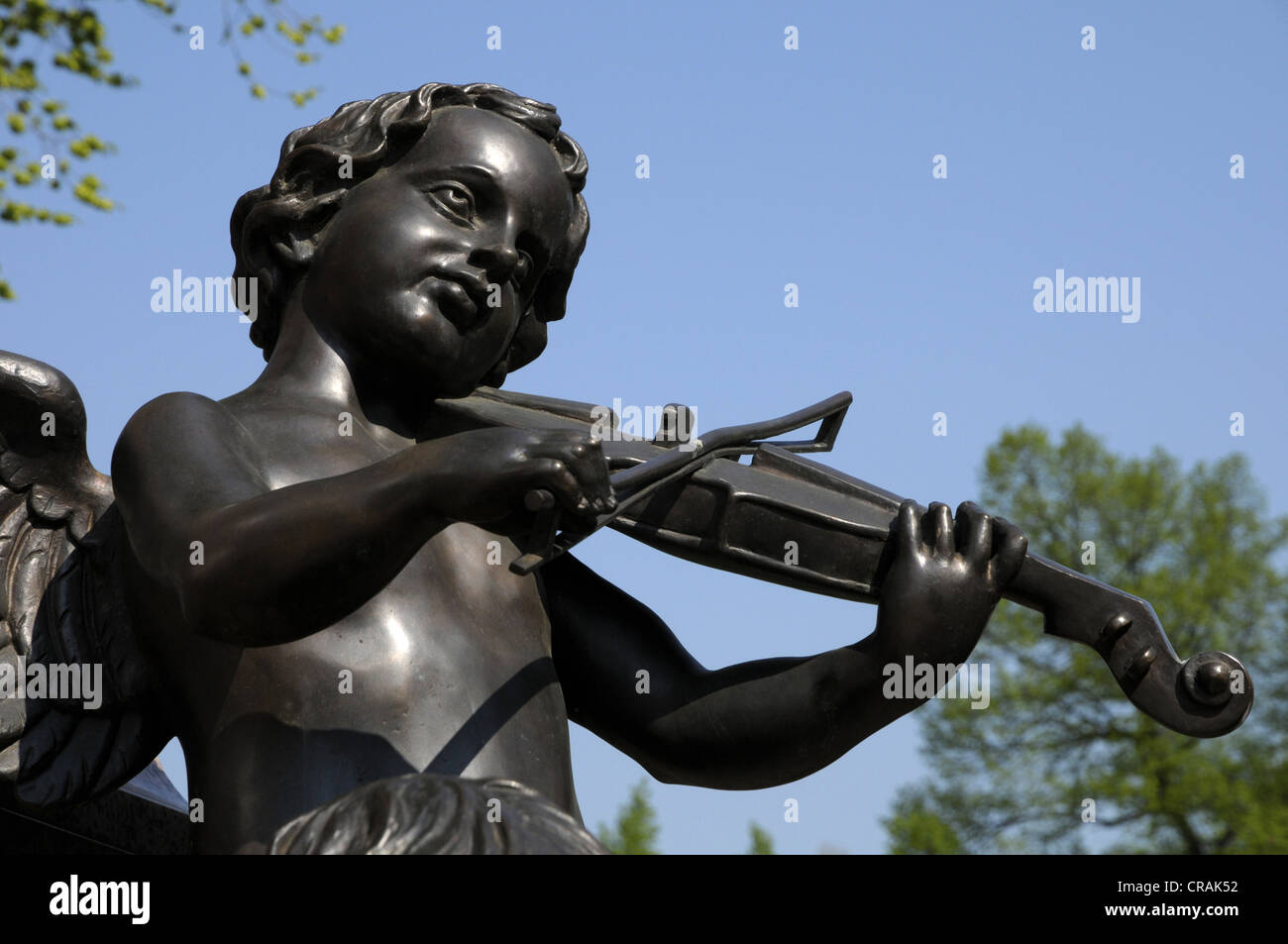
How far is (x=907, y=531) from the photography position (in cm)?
364

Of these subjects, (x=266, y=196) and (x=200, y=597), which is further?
(x=266, y=196)

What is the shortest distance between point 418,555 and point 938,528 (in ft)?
3.36

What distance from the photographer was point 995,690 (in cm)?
1967

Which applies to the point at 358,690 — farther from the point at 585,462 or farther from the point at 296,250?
the point at 296,250

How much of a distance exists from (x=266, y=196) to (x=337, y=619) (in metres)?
1.24

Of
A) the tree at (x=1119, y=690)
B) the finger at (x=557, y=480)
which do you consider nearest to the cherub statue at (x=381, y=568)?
the finger at (x=557, y=480)

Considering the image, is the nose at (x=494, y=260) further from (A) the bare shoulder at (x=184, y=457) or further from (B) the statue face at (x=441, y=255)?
(A) the bare shoulder at (x=184, y=457)

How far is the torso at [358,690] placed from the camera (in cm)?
328

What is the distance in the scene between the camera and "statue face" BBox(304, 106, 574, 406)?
3652mm

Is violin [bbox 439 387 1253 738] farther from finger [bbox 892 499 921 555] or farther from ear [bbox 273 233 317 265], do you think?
ear [bbox 273 233 317 265]

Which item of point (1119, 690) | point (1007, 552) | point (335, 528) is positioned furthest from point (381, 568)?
point (1119, 690)
